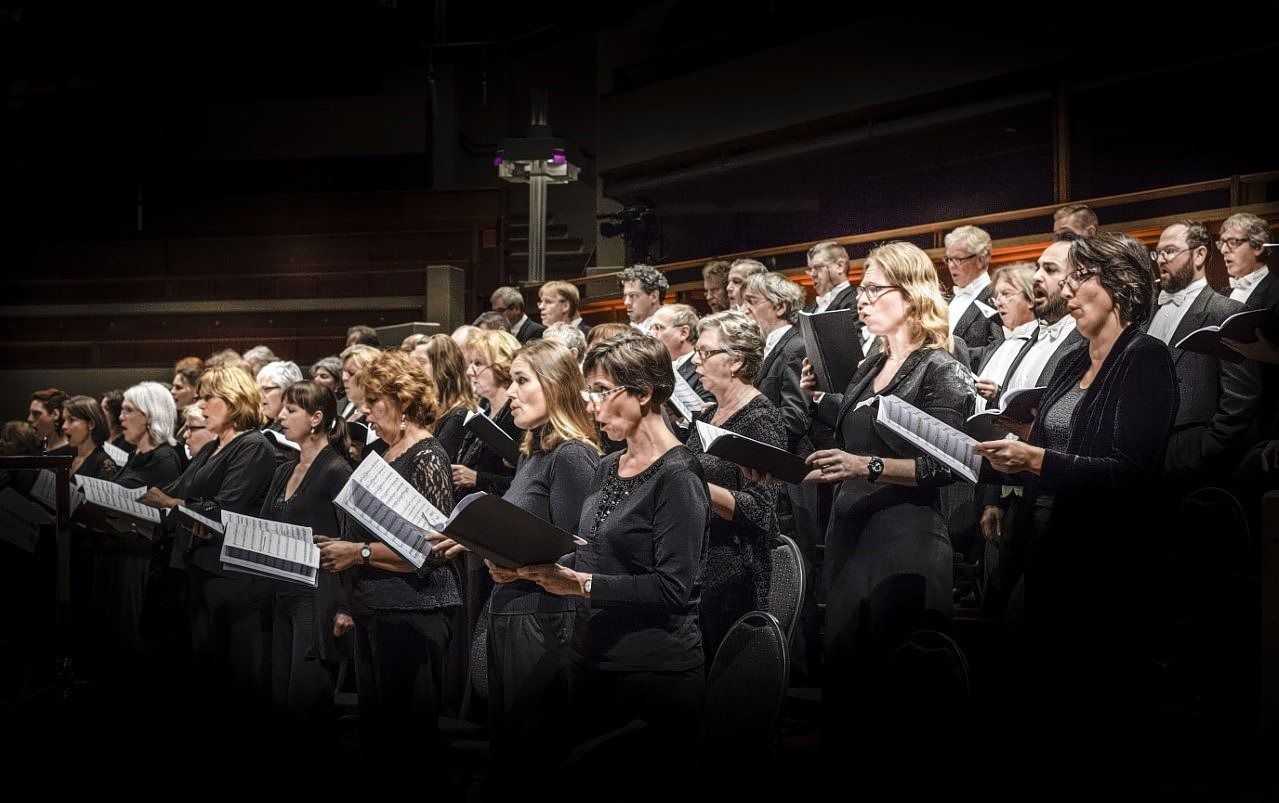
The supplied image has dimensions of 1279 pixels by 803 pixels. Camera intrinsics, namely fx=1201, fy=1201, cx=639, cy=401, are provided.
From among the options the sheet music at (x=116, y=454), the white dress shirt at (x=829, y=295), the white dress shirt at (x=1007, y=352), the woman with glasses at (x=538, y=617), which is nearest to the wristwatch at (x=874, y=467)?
the woman with glasses at (x=538, y=617)

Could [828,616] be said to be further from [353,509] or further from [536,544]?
[353,509]

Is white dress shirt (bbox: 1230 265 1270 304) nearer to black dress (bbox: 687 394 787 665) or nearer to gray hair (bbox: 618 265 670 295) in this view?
black dress (bbox: 687 394 787 665)

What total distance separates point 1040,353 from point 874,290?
0.87 m

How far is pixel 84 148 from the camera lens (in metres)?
11.4

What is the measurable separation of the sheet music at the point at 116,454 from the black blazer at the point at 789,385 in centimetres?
250

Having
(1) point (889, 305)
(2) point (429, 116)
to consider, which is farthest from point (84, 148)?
(1) point (889, 305)

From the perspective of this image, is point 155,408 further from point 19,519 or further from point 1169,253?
point 1169,253

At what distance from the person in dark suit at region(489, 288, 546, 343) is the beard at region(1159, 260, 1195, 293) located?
3.12 m

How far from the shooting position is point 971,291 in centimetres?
395

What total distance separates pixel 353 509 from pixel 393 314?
7.02 metres

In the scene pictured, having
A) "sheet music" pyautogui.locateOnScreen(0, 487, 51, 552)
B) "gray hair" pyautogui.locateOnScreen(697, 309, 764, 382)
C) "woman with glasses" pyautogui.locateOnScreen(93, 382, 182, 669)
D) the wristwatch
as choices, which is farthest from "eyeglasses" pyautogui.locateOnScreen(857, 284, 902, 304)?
"sheet music" pyautogui.locateOnScreen(0, 487, 51, 552)

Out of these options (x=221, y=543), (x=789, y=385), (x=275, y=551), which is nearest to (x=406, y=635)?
(x=275, y=551)

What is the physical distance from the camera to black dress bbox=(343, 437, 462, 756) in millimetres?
2646

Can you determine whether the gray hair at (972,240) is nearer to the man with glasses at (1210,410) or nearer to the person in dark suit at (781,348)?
the person in dark suit at (781,348)
